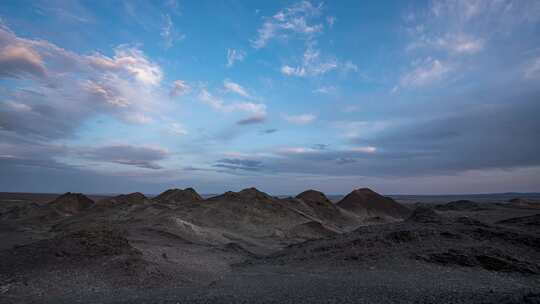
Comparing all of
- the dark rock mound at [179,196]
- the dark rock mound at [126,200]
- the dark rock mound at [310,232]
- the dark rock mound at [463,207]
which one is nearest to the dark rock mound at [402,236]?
the dark rock mound at [310,232]

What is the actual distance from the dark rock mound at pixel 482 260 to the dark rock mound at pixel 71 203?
48.6m

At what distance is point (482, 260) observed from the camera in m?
13.6

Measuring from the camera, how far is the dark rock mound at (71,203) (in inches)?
1912

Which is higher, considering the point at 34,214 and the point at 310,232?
the point at 34,214

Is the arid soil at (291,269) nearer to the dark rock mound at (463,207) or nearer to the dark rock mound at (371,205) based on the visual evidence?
the dark rock mound at (371,205)

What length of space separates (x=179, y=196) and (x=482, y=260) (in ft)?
161

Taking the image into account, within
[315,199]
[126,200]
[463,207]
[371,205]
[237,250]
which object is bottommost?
[237,250]

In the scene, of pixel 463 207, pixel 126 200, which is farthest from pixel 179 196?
pixel 463 207

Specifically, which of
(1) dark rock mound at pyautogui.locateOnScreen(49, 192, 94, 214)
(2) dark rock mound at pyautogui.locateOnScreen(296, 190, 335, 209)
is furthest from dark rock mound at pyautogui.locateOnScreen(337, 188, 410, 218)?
(1) dark rock mound at pyautogui.locateOnScreen(49, 192, 94, 214)

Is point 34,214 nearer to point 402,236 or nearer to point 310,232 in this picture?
point 310,232

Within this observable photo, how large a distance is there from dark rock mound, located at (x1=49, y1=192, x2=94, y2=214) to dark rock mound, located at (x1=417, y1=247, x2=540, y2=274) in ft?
159

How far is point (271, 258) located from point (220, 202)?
23.1m

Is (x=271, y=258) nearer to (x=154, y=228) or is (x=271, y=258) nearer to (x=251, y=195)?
(x=154, y=228)

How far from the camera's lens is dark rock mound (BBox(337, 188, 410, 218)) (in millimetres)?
51469
